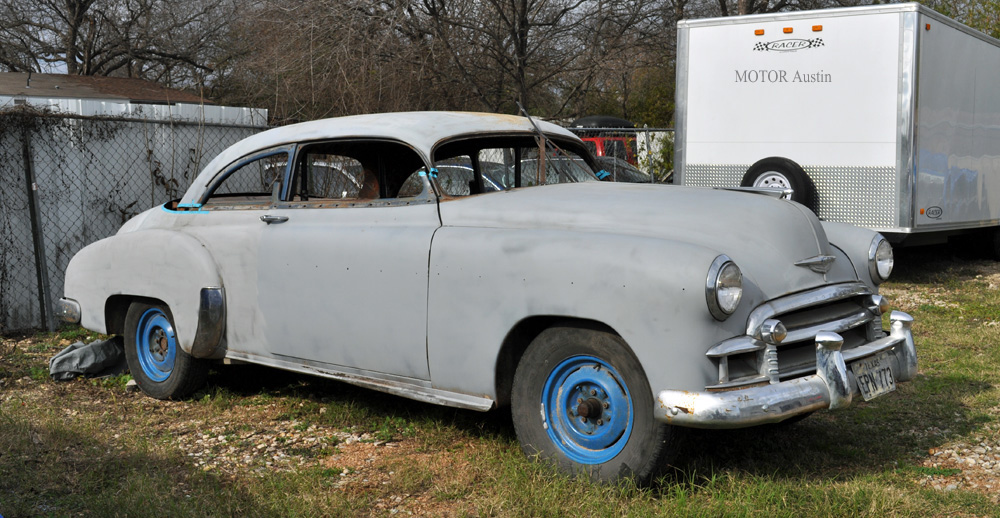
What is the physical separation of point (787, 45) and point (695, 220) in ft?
22.2

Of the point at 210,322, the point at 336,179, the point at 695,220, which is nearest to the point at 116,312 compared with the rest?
the point at 210,322

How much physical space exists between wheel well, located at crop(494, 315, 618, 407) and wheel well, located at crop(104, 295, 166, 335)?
2895 mm

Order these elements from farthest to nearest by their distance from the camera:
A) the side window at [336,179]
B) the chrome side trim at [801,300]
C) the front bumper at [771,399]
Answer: the side window at [336,179] → the chrome side trim at [801,300] → the front bumper at [771,399]

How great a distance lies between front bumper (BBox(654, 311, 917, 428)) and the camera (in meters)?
3.27

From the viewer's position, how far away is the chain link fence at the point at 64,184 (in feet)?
24.8

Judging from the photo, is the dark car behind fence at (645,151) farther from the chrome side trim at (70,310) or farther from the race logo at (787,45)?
the chrome side trim at (70,310)

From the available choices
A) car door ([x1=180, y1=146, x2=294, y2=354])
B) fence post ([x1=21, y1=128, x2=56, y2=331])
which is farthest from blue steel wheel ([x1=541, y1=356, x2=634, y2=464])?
fence post ([x1=21, y1=128, x2=56, y2=331])

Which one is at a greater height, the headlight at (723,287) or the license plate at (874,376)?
the headlight at (723,287)

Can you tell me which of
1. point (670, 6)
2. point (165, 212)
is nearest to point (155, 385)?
point (165, 212)

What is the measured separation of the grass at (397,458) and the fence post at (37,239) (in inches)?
62.2

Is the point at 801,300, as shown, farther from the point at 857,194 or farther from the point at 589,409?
the point at 857,194

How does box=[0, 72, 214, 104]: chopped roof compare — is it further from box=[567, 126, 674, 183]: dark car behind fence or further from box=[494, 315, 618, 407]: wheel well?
box=[494, 315, 618, 407]: wheel well

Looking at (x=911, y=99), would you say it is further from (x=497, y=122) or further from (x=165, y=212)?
(x=165, y=212)

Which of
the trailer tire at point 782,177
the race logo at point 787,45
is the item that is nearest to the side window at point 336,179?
the trailer tire at point 782,177
